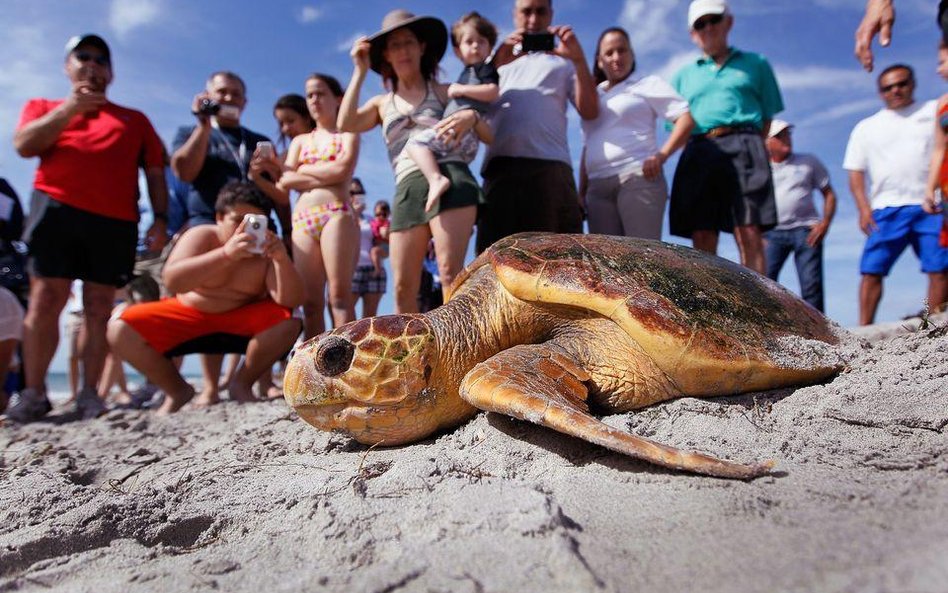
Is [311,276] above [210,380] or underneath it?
above

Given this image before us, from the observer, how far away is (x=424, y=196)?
258cm

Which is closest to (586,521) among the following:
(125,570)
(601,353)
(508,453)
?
(508,453)

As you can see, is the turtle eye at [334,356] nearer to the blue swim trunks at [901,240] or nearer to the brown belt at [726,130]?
the brown belt at [726,130]

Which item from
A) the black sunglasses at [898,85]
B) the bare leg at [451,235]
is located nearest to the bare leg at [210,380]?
the bare leg at [451,235]

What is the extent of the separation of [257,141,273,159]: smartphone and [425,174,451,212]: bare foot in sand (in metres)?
1.43

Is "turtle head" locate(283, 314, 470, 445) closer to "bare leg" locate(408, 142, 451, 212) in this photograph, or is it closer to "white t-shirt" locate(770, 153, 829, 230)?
"bare leg" locate(408, 142, 451, 212)

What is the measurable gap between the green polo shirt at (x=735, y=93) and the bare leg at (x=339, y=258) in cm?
217

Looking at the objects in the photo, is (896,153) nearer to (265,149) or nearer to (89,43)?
(265,149)

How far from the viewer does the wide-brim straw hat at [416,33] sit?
2.79m

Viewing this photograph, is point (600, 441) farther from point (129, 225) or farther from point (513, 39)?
point (129, 225)

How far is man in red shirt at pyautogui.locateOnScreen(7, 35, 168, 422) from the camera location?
3.10 metres

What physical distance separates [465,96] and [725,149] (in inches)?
62.9

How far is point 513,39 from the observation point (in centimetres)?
299

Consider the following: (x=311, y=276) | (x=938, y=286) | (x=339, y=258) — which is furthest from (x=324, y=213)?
(x=938, y=286)
